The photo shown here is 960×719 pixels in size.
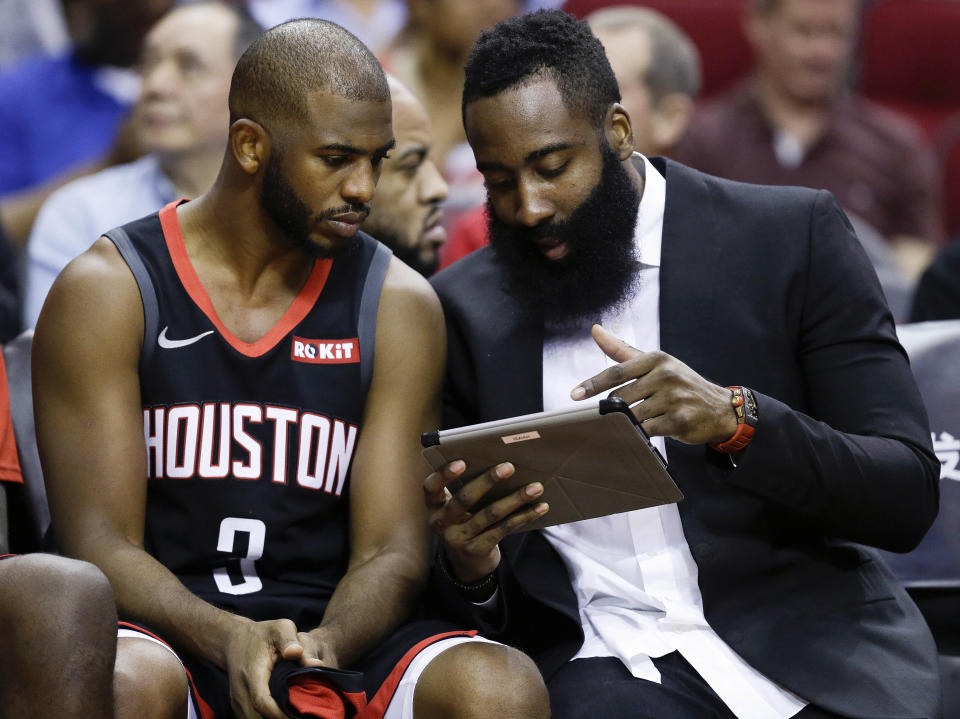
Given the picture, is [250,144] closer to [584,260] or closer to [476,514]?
[584,260]

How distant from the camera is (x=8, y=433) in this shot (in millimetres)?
2492

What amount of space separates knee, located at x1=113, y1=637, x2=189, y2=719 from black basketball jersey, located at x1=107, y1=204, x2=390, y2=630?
31 centimetres

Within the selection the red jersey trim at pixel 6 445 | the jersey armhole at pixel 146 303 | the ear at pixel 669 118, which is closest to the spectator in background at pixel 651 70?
the ear at pixel 669 118

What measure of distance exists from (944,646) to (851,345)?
0.73 metres

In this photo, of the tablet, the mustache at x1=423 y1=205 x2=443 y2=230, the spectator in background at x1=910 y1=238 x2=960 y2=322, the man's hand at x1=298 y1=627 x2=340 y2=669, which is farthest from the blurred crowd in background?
the man's hand at x1=298 y1=627 x2=340 y2=669

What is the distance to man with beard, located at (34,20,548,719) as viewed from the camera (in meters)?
2.36

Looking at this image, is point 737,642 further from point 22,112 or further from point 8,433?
point 22,112

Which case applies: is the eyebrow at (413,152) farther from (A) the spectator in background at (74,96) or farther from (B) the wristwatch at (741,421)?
(A) the spectator in background at (74,96)

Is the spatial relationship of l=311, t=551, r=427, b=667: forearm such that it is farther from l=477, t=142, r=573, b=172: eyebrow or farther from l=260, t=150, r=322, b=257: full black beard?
l=477, t=142, r=573, b=172: eyebrow

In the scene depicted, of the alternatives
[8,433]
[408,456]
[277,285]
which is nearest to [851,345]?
[408,456]

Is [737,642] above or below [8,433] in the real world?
below

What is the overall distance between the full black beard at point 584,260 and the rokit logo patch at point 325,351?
343mm

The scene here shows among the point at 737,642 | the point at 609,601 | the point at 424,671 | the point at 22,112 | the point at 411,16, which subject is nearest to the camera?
the point at 424,671

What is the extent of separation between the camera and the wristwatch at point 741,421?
87.0 inches
